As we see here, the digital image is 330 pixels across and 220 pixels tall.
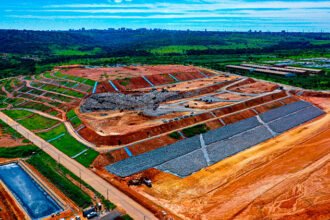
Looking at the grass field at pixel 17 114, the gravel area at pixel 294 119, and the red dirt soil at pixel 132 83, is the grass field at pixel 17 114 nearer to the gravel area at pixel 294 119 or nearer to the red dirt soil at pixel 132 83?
the red dirt soil at pixel 132 83

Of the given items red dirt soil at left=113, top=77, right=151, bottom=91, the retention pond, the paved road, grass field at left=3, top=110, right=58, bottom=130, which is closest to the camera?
the paved road

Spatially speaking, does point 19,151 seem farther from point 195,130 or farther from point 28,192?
point 195,130

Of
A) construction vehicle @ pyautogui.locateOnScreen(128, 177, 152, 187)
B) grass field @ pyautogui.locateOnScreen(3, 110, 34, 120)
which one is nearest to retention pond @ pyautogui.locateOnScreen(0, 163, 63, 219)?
construction vehicle @ pyautogui.locateOnScreen(128, 177, 152, 187)

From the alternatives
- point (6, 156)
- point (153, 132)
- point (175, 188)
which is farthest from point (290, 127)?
point (6, 156)

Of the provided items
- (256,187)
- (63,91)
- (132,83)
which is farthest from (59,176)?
(132,83)

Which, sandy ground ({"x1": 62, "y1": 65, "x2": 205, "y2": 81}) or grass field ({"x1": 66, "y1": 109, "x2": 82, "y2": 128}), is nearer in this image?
grass field ({"x1": 66, "y1": 109, "x2": 82, "y2": 128})

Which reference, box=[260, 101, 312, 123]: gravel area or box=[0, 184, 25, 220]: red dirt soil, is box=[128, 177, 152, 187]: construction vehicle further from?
box=[260, 101, 312, 123]: gravel area

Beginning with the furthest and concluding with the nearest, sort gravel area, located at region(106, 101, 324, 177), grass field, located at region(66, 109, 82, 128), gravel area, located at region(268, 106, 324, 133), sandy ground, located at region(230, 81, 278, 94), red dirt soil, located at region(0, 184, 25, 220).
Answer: sandy ground, located at region(230, 81, 278, 94) < gravel area, located at region(268, 106, 324, 133) < grass field, located at region(66, 109, 82, 128) < gravel area, located at region(106, 101, 324, 177) < red dirt soil, located at region(0, 184, 25, 220)
